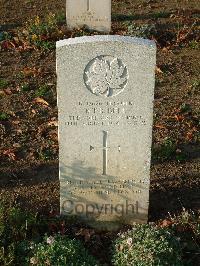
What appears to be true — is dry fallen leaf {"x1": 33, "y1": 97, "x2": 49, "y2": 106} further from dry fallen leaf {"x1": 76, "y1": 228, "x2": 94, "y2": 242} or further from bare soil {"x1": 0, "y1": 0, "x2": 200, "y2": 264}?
dry fallen leaf {"x1": 76, "y1": 228, "x2": 94, "y2": 242}

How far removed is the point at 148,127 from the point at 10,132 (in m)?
2.65

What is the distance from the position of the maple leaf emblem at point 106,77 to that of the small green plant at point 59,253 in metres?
1.41

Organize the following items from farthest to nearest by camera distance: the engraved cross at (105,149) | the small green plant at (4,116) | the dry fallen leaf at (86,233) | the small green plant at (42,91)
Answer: the small green plant at (42,91) < the small green plant at (4,116) < the dry fallen leaf at (86,233) < the engraved cross at (105,149)

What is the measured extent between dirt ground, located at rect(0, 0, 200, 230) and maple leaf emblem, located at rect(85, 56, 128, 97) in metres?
Result: 1.51

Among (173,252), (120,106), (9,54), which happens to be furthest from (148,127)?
(9,54)

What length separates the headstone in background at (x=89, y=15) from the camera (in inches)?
399

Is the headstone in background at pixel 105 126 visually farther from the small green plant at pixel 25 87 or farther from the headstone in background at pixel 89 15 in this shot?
the headstone in background at pixel 89 15

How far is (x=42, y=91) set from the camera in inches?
321

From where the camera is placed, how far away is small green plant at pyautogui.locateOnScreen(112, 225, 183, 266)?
4.86 m

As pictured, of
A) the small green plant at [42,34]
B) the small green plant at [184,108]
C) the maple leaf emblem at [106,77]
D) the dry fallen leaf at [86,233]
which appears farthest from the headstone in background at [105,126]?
the small green plant at [42,34]

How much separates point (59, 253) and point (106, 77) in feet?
5.36

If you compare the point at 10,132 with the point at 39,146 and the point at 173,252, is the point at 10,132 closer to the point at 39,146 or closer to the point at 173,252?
the point at 39,146

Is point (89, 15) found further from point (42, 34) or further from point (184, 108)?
point (184, 108)

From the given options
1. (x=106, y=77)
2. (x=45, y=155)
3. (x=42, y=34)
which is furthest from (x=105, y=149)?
(x=42, y=34)
